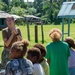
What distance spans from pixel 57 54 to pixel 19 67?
5.35 feet

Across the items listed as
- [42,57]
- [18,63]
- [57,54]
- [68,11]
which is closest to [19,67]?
[18,63]

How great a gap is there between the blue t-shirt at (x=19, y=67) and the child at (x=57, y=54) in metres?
1.48

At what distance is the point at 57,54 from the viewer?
229 inches

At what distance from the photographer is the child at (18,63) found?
4.24m

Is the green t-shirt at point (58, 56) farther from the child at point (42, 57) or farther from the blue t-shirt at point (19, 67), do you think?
the blue t-shirt at point (19, 67)

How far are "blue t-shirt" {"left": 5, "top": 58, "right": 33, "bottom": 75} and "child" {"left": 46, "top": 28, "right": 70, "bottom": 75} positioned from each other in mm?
1475

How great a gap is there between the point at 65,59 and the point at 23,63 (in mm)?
1679

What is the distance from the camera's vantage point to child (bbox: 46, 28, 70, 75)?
5.78 metres

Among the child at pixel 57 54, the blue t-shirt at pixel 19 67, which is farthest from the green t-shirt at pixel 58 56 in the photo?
the blue t-shirt at pixel 19 67

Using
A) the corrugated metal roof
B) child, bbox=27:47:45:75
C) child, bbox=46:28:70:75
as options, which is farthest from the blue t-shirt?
the corrugated metal roof

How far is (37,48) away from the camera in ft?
15.9

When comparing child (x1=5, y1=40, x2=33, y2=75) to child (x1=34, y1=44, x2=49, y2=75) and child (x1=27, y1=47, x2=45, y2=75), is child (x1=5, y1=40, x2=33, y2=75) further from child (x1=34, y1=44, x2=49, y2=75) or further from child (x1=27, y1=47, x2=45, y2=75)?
child (x1=34, y1=44, x2=49, y2=75)

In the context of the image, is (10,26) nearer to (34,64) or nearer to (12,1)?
(34,64)

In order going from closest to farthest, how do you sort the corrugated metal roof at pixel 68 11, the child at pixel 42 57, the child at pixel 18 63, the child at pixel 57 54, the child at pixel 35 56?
the child at pixel 18 63
the child at pixel 35 56
the child at pixel 42 57
the child at pixel 57 54
the corrugated metal roof at pixel 68 11
